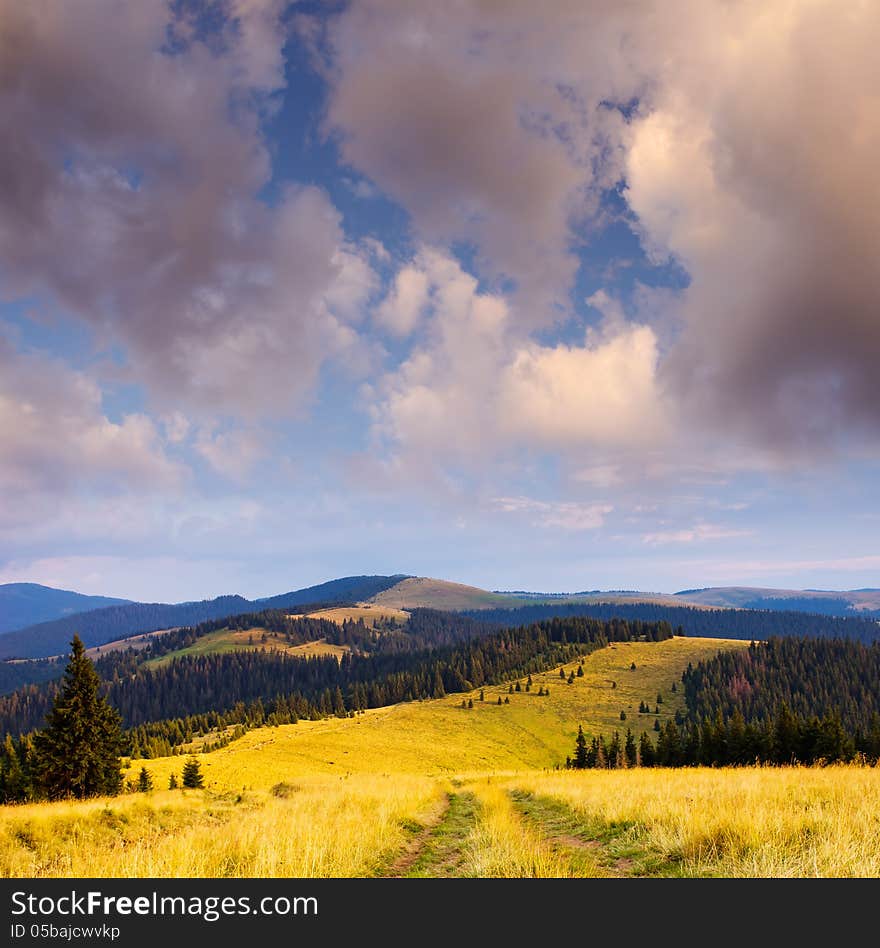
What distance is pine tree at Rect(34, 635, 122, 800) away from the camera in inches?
1538

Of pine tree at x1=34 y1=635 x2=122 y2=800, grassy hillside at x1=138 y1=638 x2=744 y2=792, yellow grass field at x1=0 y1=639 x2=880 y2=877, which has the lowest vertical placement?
grassy hillside at x1=138 y1=638 x2=744 y2=792

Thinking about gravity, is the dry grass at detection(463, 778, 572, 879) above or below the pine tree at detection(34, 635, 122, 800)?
above

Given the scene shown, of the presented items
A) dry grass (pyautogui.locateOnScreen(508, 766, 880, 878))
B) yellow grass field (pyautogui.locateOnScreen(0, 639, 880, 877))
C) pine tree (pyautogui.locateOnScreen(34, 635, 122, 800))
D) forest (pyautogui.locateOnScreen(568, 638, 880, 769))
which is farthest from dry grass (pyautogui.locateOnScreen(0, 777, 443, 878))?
forest (pyautogui.locateOnScreen(568, 638, 880, 769))

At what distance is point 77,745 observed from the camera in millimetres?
39469

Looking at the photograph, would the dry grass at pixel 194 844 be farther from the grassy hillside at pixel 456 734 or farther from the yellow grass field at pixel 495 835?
the grassy hillside at pixel 456 734

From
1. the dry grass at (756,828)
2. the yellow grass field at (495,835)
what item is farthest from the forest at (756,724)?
the yellow grass field at (495,835)

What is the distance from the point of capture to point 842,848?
24.0 ft

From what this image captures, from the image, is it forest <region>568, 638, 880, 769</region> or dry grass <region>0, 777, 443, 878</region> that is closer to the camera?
dry grass <region>0, 777, 443, 878</region>

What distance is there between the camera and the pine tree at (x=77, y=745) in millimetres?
39062

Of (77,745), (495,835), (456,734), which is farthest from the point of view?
(456,734)

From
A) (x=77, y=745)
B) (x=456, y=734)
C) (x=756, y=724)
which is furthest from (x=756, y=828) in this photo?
(x=456, y=734)

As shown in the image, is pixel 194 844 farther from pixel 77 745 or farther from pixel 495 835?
pixel 77 745

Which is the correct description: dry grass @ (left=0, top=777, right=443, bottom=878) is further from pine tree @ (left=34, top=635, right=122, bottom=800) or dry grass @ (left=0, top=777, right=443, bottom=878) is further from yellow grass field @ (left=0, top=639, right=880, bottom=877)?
pine tree @ (left=34, top=635, right=122, bottom=800)
